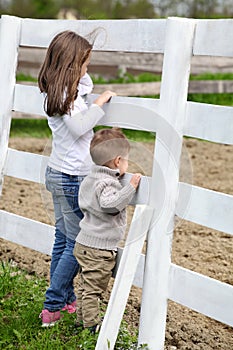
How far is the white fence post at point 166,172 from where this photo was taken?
3.40 metres

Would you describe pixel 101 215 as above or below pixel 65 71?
below

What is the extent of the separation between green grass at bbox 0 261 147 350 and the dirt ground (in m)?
0.35

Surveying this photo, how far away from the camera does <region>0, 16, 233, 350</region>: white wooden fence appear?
10.8ft

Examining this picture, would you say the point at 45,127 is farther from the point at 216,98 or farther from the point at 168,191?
the point at 168,191

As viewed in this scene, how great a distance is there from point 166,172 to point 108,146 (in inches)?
12.0

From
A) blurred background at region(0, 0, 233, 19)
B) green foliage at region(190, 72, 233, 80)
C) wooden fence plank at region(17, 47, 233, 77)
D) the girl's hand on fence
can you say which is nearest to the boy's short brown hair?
the girl's hand on fence

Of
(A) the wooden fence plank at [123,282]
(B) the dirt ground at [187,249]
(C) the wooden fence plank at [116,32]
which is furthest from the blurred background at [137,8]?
(A) the wooden fence plank at [123,282]

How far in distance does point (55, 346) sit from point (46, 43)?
183 cm

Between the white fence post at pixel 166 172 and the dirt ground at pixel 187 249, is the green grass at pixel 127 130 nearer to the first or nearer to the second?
the dirt ground at pixel 187 249

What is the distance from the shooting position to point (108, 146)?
11.6ft

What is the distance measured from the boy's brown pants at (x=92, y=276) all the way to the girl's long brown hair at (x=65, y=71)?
72 cm

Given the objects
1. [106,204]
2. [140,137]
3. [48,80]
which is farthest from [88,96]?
[140,137]

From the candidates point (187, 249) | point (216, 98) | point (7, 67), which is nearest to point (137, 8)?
point (216, 98)

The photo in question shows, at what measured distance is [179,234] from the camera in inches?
240
